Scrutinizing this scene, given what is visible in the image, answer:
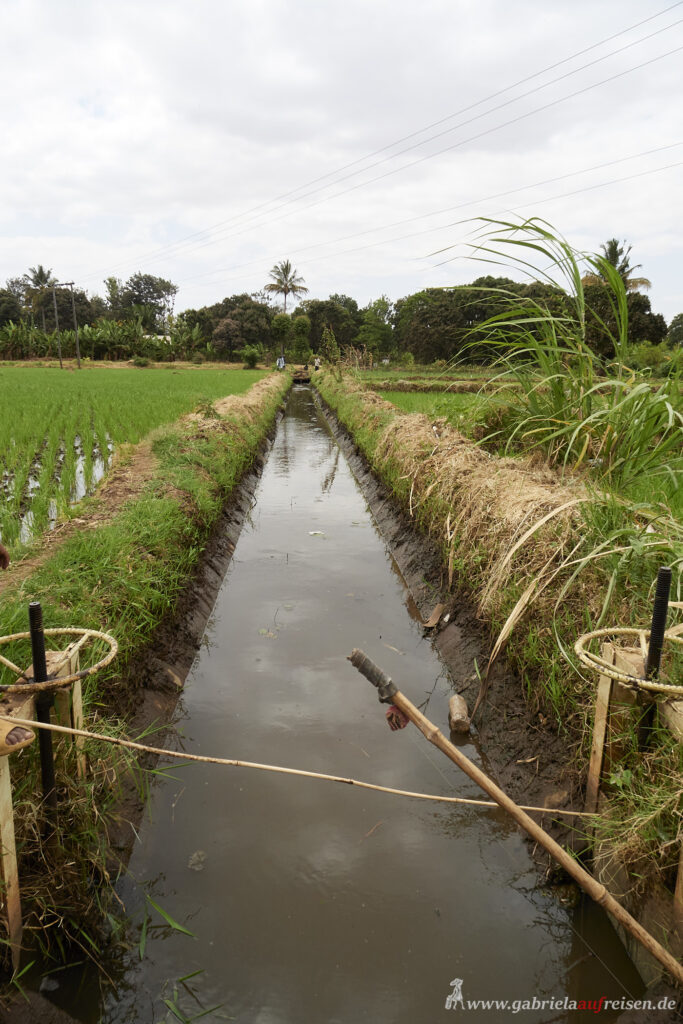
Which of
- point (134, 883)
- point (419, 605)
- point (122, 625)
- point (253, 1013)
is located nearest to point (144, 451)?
point (419, 605)

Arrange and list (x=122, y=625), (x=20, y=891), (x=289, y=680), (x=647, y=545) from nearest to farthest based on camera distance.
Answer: (x=20, y=891)
(x=647, y=545)
(x=122, y=625)
(x=289, y=680)

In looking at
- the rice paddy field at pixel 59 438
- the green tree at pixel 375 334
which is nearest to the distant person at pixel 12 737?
the rice paddy field at pixel 59 438

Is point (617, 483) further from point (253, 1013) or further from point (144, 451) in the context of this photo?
point (144, 451)

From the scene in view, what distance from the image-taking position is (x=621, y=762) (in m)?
2.01

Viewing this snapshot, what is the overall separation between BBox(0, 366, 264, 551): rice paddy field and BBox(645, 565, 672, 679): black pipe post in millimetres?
3687

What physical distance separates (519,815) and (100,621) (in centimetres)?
222

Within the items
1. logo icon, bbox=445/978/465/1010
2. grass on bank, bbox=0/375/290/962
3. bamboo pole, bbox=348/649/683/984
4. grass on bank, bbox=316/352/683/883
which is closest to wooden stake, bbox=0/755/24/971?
grass on bank, bbox=0/375/290/962

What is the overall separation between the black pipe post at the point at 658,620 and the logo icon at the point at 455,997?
43.1 inches

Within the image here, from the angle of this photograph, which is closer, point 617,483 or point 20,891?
point 20,891

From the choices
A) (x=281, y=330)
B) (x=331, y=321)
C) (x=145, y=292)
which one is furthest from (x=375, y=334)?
(x=145, y=292)

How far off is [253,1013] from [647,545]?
2.09 m

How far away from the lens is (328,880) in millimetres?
2270

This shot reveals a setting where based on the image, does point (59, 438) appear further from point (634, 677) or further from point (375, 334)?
point (375, 334)

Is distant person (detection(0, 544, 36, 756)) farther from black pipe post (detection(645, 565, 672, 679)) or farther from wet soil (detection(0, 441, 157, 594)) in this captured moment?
wet soil (detection(0, 441, 157, 594))
